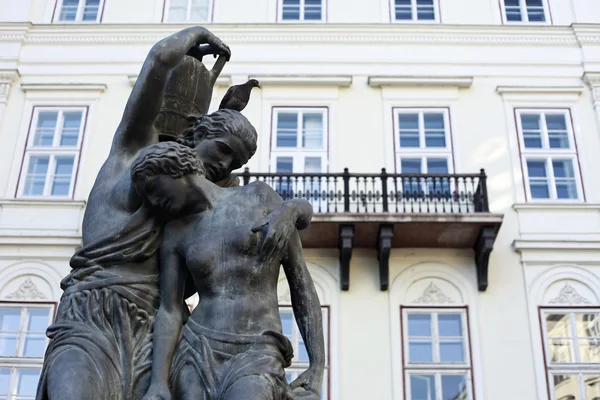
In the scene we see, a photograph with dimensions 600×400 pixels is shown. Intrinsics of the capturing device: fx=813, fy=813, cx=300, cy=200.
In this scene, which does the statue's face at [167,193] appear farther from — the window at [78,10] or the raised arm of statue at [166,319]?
the window at [78,10]

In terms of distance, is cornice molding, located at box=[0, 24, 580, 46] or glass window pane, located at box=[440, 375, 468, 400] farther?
cornice molding, located at box=[0, 24, 580, 46]

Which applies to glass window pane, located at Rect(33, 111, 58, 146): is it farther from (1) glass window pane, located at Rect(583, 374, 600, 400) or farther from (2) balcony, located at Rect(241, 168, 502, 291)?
(1) glass window pane, located at Rect(583, 374, 600, 400)

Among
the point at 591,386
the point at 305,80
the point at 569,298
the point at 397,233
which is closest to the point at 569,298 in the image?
the point at 569,298

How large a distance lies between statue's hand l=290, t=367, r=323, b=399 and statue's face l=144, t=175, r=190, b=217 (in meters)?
0.75

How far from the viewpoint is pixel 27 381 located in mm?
13273

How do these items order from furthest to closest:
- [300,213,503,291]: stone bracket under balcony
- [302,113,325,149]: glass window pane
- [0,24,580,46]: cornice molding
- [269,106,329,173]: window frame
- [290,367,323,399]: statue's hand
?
[0,24,580,46]: cornice molding → [302,113,325,149]: glass window pane → [269,106,329,173]: window frame → [300,213,503,291]: stone bracket under balcony → [290,367,323,399]: statue's hand

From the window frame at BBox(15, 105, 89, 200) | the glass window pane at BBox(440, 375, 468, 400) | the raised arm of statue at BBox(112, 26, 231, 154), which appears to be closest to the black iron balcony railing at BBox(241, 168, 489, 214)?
the glass window pane at BBox(440, 375, 468, 400)

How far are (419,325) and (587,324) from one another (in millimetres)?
2751

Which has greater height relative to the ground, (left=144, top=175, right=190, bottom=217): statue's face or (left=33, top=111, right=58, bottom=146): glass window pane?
(left=33, top=111, right=58, bottom=146): glass window pane

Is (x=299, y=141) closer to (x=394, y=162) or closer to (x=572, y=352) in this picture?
(x=394, y=162)

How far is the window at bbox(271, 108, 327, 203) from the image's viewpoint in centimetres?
1511

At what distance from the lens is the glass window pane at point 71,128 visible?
15.6 meters

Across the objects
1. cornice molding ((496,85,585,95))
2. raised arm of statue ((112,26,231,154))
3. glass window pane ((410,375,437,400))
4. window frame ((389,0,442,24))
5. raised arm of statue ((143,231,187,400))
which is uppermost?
window frame ((389,0,442,24))

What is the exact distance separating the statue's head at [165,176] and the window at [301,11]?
1456 cm
